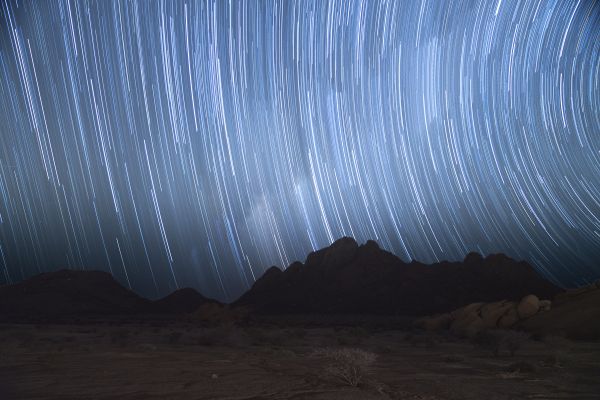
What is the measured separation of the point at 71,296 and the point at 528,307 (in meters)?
98.1

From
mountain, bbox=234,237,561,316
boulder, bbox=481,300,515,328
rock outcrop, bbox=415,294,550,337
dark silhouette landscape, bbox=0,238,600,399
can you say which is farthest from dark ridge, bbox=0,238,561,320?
boulder, bbox=481,300,515,328

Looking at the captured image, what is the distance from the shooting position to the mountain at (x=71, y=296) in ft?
313

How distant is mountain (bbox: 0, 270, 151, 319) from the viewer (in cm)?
9531

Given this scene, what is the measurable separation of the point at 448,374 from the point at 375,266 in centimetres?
8296

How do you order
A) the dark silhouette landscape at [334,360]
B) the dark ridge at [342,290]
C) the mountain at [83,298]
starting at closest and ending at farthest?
the dark silhouette landscape at [334,360]
the dark ridge at [342,290]
the mountain at [83,298]

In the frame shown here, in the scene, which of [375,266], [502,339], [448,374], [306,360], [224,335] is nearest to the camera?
[448,374]

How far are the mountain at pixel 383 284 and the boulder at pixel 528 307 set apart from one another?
38550 mm

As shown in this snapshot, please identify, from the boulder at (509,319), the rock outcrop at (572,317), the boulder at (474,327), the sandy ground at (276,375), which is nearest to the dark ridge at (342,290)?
the boulder at (474,327)

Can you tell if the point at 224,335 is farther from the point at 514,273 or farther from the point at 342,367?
the point at 514,273

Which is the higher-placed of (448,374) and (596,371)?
(448,374)

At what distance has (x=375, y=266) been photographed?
97.1m

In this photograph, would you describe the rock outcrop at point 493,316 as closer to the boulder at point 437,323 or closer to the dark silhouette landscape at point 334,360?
the dark silhouette landscape at point 334,360

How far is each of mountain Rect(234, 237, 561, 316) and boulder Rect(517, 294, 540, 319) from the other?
38550 millimetres

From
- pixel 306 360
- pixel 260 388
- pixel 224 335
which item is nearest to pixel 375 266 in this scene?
pixel 224 335
